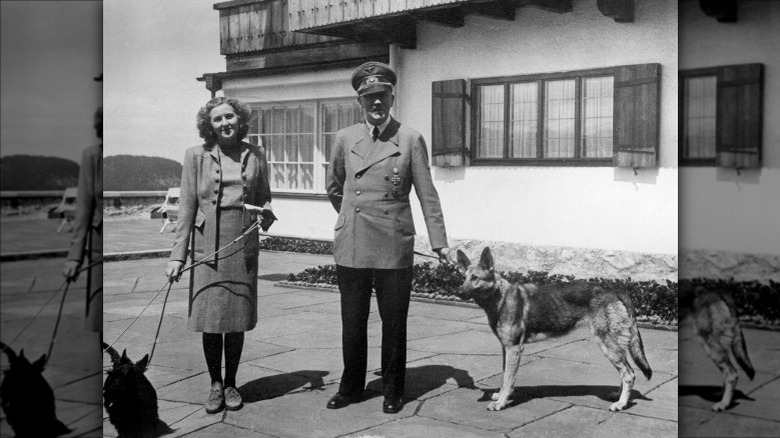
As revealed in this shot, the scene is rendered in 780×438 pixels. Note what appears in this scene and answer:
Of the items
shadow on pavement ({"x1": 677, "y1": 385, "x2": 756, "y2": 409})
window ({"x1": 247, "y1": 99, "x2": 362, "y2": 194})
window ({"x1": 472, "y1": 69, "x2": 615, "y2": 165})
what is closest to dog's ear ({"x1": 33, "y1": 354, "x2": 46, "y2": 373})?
window ({"x1": 247, "y1": 99, "x2": 362, "y2": 194})

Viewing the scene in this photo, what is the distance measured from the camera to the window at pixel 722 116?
4.02 metres

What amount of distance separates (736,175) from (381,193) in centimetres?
159

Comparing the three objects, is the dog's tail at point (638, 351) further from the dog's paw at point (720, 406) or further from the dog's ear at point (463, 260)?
the dog's ear at point (463, 260)

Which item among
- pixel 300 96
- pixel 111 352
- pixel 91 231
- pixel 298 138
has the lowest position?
pixel 111 352

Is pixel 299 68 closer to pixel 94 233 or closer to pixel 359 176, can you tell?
pixel 359 176

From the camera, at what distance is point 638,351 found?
4.09 meters

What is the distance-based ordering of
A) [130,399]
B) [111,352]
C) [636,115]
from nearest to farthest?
1. [636,115]
2. [130,399]
3. [111,352]

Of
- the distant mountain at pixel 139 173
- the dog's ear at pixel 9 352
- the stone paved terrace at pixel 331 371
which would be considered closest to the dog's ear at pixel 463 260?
the stone paved terrace at pixel 331 371

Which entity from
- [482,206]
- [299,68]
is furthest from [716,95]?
[299,68]

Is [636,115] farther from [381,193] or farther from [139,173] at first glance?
[139,173]

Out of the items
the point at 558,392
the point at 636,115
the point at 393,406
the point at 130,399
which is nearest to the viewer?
the point at 636,115

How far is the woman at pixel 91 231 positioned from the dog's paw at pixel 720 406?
10.0 feet

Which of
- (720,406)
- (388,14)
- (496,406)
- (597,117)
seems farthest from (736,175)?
(388,14)

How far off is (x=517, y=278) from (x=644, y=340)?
62cm
